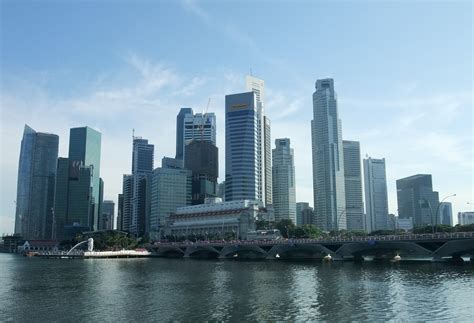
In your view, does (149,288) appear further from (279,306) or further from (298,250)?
(298,250)

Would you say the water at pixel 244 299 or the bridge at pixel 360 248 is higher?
the bridge at pixel 360 248

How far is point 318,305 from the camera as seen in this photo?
57.2m

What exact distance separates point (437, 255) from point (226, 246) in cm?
8732

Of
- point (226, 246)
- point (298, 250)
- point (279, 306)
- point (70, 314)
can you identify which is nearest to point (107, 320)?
point (70, 314)

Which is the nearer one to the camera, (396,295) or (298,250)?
(396,295)

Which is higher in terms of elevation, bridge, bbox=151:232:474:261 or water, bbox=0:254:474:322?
bridge, bbox=151:232:474:261

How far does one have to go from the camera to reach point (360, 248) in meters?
141

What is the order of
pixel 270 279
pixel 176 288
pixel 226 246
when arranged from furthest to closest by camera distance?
pixel 226 246
pixel 270 279
pixel 176 288

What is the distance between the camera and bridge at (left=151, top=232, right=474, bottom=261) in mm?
120750

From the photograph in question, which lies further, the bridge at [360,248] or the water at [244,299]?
the bridge at [360,248]

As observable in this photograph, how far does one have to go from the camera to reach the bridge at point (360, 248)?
120750 millimetres

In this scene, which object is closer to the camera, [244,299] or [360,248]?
[244,299]

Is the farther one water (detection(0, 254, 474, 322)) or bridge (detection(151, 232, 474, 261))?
bridge (detection(151, 232, 474, 261))

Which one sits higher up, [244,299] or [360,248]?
[360,248]
